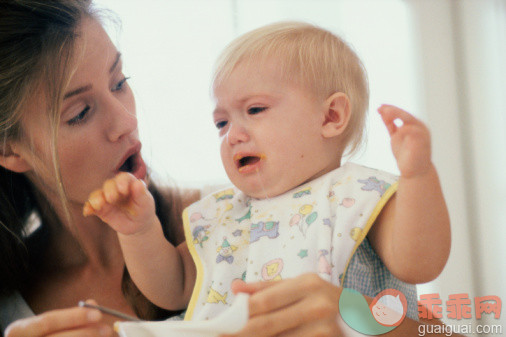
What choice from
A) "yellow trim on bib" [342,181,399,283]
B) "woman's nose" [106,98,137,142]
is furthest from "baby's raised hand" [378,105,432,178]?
"woman's nose" [106,98,137,142]

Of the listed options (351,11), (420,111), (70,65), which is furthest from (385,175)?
(351,11)

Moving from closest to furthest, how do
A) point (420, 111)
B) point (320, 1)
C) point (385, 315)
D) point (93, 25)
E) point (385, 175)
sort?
point (385, 315) < point (385, 175) < point (93, 25) < point (420, 111) < point (320, 1)

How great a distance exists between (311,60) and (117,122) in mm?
394

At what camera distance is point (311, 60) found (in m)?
0.86

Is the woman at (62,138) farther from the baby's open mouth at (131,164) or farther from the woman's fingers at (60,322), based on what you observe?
the woman's fingers at (60,322)

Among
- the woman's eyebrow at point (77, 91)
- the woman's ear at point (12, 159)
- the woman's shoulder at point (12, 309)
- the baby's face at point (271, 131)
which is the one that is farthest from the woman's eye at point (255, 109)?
the woman's shoulder at point (12, 309)

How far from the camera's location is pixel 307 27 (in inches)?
36.2

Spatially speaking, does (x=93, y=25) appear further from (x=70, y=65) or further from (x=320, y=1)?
(x=320, y=1)

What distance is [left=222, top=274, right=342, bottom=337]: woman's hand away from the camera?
1.89 ft

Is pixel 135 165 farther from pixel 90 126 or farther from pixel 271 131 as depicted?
pixel 271 131

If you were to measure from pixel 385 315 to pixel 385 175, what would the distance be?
23 cm

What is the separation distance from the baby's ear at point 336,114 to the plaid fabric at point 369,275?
19 cm

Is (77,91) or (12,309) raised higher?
(77,91)

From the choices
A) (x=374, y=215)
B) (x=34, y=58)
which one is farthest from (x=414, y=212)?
(x=34, y=58)
